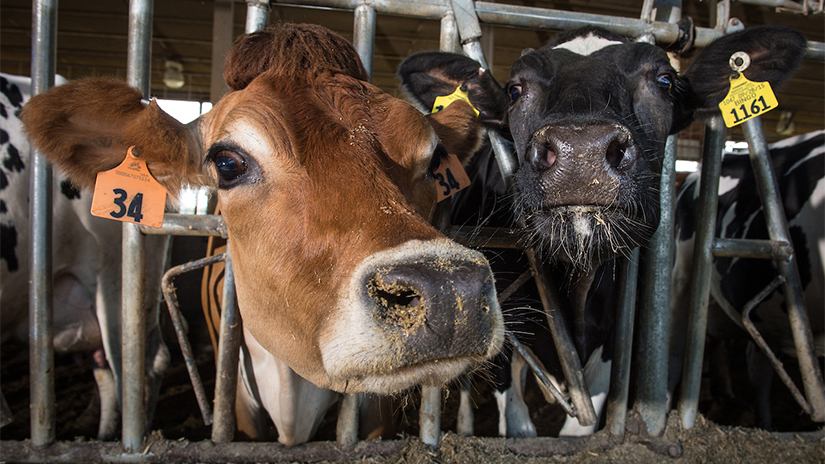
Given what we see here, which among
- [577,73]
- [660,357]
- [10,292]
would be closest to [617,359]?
[660,357]

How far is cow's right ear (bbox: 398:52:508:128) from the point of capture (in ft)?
8.30

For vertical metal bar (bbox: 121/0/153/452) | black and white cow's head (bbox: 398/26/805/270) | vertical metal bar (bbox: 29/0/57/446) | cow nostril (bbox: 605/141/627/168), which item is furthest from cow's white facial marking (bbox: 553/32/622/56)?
vertical metal bar (bbox: 29/0/57/446)

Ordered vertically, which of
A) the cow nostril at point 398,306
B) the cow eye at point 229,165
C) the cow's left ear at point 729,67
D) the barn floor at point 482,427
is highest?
the cow's left ear at point 729,67

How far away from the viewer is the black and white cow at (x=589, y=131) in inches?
68.4

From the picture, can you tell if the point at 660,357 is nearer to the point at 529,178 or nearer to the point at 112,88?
the point at 529,178

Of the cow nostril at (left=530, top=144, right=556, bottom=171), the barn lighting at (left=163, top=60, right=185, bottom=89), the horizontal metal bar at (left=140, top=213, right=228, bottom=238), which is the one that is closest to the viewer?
the cow nostril at (left=530, top=144, right=556, bottom=171)

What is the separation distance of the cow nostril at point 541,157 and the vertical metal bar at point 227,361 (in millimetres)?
1463

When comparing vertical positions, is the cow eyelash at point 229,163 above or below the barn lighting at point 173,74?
below

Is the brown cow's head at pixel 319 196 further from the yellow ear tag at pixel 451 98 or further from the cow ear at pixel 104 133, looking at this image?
the yellow ear tag at pixel 451 98

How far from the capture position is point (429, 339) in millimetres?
957

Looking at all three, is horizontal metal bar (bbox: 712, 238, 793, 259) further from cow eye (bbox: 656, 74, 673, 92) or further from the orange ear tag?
the orange ear tag

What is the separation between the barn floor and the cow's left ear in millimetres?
1688

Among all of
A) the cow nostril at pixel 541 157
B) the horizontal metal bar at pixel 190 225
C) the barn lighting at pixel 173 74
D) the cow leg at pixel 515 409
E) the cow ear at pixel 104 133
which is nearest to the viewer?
the cow ear at pixel 104 133

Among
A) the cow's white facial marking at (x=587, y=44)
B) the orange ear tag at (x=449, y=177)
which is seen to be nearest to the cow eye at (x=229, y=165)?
the orange ear tag at (x=449, y=177)
